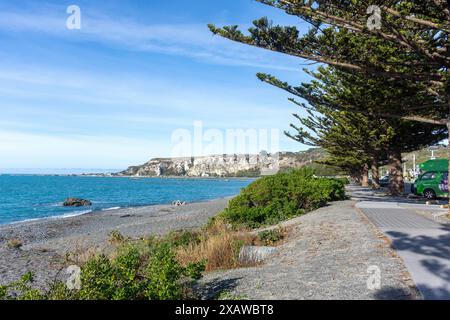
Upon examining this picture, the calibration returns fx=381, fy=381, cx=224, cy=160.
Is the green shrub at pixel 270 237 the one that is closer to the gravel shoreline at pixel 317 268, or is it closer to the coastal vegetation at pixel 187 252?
the coastal vegetation at pixel 187 252

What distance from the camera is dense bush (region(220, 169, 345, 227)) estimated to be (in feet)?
48.1

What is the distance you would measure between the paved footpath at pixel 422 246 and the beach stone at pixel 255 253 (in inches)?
105

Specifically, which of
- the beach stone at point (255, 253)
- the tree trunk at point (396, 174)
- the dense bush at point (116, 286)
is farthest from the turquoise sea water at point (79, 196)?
the dense bush at point (116, 286)

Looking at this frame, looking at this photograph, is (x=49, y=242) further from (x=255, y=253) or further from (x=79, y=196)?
(x=79, y=196)

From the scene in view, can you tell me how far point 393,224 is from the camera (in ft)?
34.3

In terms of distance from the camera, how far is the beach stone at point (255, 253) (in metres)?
8.37

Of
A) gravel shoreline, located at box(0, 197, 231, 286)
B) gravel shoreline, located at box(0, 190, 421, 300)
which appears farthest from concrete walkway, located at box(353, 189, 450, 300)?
gravel shoreline, located at box(0, 197, 231, 286)

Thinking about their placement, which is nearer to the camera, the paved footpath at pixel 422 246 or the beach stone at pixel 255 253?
the paved footpath at pixel 422 246

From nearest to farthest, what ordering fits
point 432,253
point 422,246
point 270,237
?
point 432,253 → point 422,246 → point 270,237

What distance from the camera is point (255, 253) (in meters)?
8.66

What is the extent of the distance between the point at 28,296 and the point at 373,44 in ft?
37.1

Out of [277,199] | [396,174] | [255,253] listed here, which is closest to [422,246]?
[255,253]

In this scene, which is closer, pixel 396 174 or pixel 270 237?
pixel 270 237
